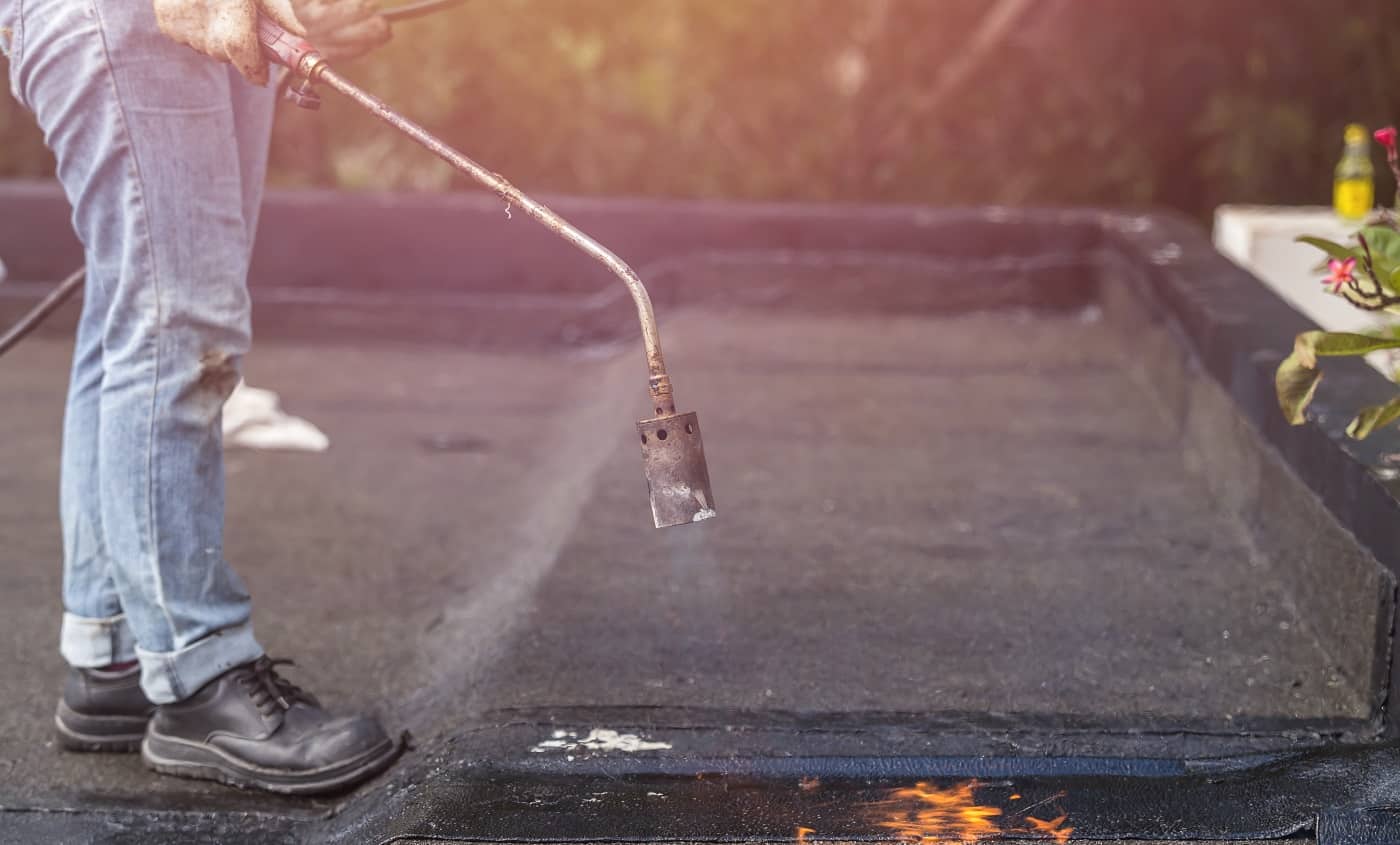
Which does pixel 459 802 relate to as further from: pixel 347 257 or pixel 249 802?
pixel 347 257

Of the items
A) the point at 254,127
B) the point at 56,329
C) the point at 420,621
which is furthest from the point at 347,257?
the point at 254,127

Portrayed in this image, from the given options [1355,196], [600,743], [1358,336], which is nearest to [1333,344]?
[1358,336]

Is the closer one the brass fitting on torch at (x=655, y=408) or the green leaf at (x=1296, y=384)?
the brass fitting on torch at (x=655, y=408)

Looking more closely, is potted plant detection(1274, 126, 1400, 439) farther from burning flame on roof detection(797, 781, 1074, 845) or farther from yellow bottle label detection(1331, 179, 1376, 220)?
yellow bottle label detection(1331, 179, 1376, 220)

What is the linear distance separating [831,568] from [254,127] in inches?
60.8

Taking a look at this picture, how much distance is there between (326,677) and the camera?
10.1 feet

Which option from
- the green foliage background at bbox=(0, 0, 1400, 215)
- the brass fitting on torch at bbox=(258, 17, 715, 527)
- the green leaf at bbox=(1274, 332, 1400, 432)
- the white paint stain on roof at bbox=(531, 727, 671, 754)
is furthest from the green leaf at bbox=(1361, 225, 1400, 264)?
the green foliage background at bbox=(0, 0, 1400, 215)

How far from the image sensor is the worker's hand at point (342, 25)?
2.63m

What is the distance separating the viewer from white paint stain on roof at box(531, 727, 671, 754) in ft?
8.53

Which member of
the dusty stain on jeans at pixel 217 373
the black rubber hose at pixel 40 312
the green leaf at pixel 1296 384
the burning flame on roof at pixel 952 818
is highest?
the black rubber hose at pixel 40 312

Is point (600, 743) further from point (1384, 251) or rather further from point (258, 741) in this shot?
point (1384, 251)

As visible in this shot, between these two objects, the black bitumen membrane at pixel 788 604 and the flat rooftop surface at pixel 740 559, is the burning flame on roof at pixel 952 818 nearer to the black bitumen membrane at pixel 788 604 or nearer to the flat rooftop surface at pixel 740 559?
the black bitumen membrane at pixel 788 604

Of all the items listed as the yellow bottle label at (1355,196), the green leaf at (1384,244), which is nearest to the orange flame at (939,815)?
the green leaf at (1384,244)

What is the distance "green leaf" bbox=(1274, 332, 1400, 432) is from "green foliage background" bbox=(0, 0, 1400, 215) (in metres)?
4.16
